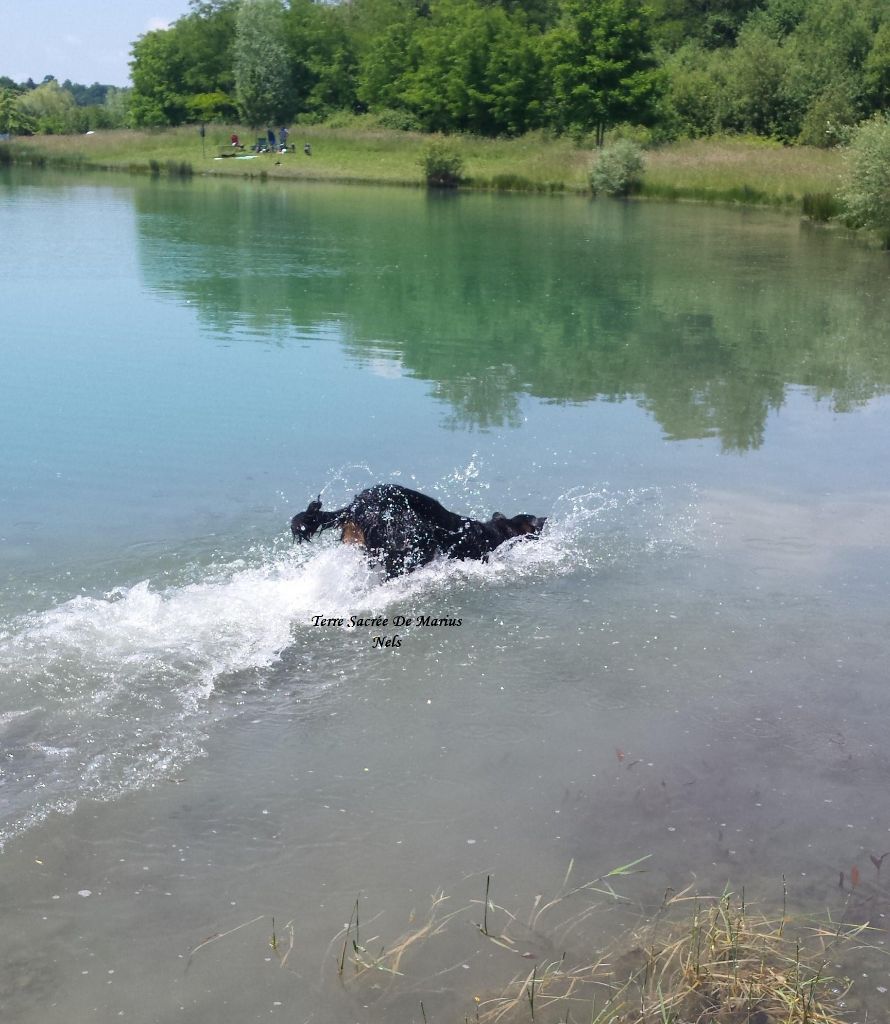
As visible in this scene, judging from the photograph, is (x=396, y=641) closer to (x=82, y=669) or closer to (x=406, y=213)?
(x=82, y=669)

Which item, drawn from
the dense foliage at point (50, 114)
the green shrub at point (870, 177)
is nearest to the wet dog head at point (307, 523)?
the green shrub at point (870, 177)

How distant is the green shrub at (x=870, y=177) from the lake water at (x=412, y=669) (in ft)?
43.6

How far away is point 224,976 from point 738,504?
5.98m

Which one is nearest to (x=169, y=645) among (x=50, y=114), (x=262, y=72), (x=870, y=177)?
(x=870, y=177)

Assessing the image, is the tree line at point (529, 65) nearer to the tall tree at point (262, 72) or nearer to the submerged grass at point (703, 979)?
the tall tree at point (262, 72)

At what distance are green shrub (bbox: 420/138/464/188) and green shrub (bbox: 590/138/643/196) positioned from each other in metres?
7.00

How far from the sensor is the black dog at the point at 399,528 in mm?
6695

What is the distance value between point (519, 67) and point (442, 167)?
672 inches

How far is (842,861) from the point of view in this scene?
435 cm

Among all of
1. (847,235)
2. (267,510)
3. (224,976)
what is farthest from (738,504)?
(847,235)

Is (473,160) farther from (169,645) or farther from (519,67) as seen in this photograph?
(169,645)

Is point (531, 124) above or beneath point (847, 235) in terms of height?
above

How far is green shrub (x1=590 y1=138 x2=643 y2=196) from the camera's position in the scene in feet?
140

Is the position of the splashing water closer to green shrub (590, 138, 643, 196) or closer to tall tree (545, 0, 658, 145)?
green shrub (590, 138, 643, 196)
